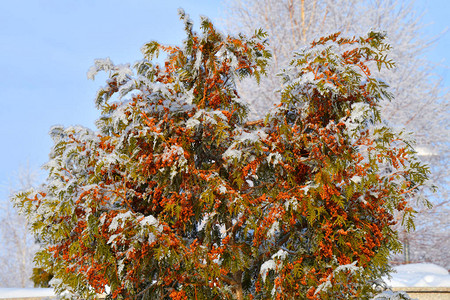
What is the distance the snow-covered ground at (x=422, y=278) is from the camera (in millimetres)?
7645

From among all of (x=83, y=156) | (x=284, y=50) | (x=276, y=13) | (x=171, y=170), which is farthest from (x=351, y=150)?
(x=276, y=13)

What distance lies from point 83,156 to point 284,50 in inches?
411

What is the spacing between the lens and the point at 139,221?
313 cm

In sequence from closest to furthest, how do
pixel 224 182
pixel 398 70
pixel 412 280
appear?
pixel 224 182 < pixel 412 280 < pixel 398 70

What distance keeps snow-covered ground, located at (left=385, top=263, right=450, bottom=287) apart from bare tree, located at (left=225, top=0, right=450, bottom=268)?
14.0 feet

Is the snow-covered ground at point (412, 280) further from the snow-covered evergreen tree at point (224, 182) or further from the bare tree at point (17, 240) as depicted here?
the bare tree at point (17, 240)

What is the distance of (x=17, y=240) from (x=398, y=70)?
17059 mm

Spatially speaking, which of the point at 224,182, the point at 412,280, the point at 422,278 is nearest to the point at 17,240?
the point at 412,280

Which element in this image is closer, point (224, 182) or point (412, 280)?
point (224, 182)

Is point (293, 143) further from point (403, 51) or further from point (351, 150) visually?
point (403, 51)

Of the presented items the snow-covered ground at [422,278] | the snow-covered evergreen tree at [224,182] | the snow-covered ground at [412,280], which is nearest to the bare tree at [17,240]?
the snow-covered ground at [412,280]

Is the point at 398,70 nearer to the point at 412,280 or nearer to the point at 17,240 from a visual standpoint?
the point at 412,280

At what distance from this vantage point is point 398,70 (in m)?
13.6

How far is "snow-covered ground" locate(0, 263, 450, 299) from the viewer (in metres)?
7.68
